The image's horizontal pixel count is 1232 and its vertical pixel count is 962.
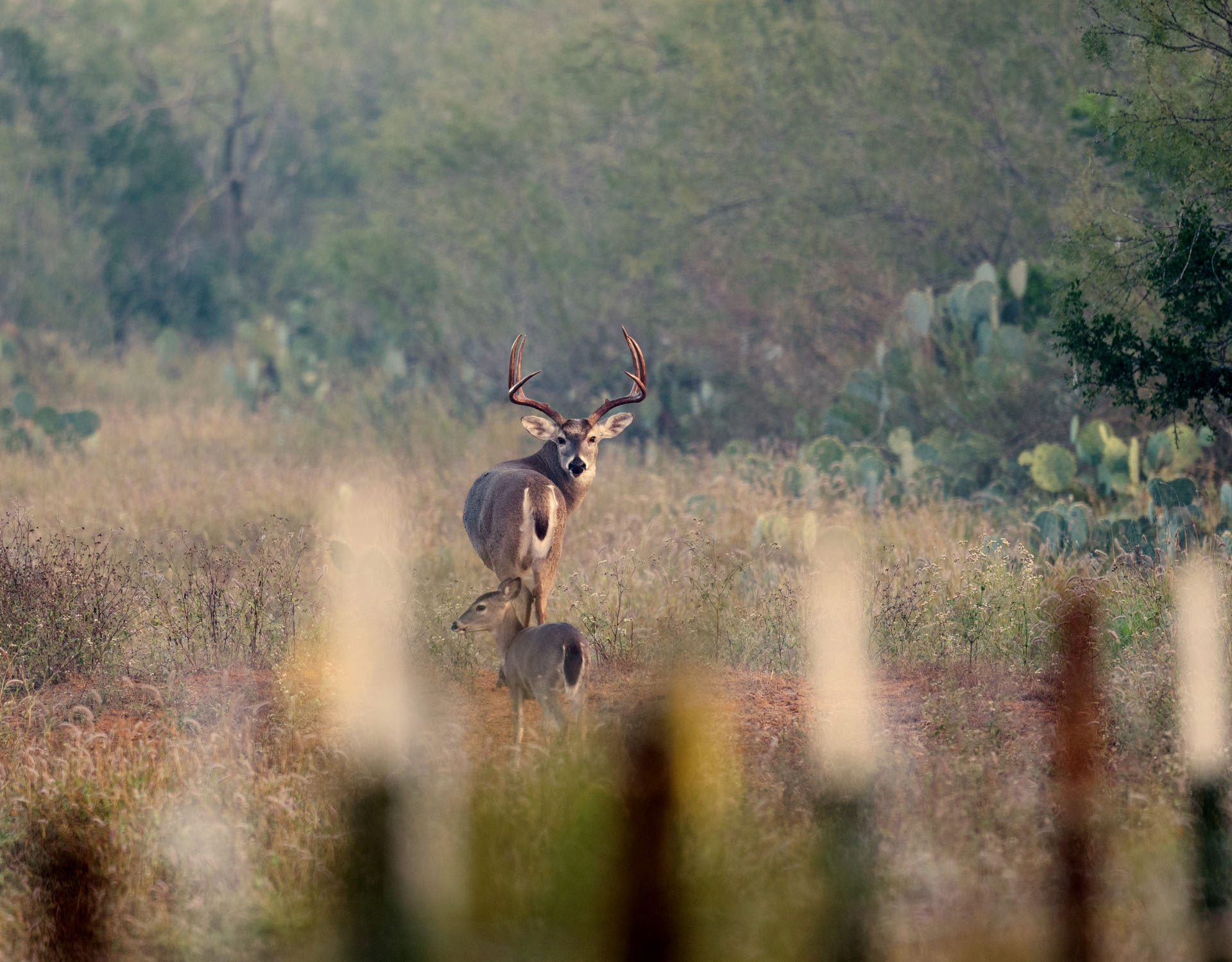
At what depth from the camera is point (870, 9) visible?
57.4 feet

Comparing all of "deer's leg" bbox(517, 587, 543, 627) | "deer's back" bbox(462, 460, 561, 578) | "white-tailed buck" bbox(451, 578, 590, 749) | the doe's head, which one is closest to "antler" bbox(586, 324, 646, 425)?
"deer's back" bbox(462, 460, 561, 578)

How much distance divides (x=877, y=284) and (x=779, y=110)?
8.46ft

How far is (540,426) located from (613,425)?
0.45 metres

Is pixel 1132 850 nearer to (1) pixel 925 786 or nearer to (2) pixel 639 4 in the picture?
(1) pixel 925 786

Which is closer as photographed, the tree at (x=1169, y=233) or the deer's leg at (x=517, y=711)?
the deer's leg at (x=517, y=711)

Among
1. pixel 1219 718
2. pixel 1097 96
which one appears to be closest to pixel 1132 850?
pixel 1219 718

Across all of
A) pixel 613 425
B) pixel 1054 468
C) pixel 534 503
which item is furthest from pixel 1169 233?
pixel 534 503

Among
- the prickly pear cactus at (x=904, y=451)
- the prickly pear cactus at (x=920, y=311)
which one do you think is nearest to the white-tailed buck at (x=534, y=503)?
the prickly pear cactus at (x=904, y=451)

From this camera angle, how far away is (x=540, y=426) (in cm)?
887

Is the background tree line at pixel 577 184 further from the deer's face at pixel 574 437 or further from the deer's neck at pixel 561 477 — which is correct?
the deer's neck at pixel 561 477

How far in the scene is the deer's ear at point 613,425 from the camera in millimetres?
8805

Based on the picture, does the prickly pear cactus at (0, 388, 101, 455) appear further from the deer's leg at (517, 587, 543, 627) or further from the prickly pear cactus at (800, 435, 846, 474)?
the deer's leg at (517, 587, 543, 627)

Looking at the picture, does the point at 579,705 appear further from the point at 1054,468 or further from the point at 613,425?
the point at 1054,468

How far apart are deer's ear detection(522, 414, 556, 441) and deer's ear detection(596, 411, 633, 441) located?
276 millimetres
